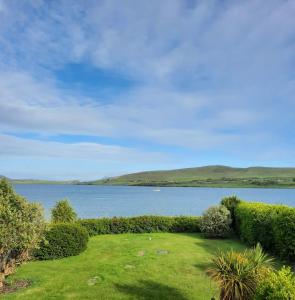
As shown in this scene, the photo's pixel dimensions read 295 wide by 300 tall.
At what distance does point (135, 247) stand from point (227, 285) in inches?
415

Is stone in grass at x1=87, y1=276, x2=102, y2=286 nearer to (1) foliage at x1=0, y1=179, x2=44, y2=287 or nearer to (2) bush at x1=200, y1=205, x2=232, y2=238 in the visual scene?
(1) foliage at x1=0, y1=179, x2=44, y2=287

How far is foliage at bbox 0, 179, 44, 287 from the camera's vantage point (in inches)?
452

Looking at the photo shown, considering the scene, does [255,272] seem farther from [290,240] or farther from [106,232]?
[106,232]

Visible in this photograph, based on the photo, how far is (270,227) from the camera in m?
17.5

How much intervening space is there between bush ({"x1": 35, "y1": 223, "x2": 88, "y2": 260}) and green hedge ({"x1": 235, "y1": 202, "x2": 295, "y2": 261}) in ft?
29.5

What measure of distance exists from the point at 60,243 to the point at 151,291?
7190 millimetres

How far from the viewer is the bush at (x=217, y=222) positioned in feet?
76.7

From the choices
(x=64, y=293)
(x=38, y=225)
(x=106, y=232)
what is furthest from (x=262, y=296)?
(x=106, y=232)

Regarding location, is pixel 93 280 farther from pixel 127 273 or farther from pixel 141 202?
pixel 141 202

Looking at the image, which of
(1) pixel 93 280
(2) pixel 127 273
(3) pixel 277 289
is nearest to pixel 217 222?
(2) pixel 127 273

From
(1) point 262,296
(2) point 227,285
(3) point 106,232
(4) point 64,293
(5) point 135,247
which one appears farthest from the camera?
(3) point 106,232

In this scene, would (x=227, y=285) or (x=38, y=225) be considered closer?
(x=227, y=285)

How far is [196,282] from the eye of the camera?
1277 cm

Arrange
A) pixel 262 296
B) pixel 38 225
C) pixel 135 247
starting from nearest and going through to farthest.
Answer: pixel 262 296 < pixel 38 225 < pixel 135 247
